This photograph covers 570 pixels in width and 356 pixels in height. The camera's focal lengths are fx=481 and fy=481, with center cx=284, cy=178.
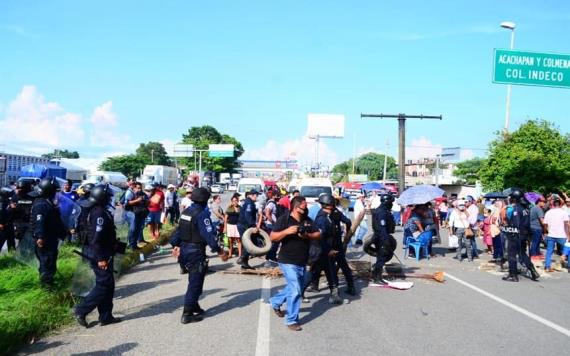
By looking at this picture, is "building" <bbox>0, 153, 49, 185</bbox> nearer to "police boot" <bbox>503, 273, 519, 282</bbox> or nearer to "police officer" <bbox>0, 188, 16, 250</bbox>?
"police officer" <bbox>0, 188, 16, 250</bbox>

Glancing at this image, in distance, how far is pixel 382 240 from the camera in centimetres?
929

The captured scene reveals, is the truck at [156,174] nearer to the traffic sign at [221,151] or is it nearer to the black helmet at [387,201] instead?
the traffic sign at [221,151]

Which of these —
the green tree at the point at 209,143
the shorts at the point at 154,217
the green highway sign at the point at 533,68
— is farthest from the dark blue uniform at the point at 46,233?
the green tree at the point at 209,143

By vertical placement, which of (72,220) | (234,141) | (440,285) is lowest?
(440,285)

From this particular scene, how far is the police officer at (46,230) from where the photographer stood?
7.31 meters

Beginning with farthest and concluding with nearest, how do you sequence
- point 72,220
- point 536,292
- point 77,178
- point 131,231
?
point 77,178
point 131,231
point 72,220
point 536,292

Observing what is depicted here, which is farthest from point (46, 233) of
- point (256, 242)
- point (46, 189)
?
point (256, 242)

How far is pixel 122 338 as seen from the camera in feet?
18.8

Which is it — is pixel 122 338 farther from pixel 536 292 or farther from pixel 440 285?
pixel 536 292

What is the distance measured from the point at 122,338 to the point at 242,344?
1.45 metres

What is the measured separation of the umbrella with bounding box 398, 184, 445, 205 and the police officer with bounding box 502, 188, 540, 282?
125 inches

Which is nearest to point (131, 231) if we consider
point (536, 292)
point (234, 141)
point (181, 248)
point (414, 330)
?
point (181, 248)

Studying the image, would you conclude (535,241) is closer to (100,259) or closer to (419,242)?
(419,242)

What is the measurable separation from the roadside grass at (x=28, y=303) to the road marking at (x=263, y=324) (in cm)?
258
